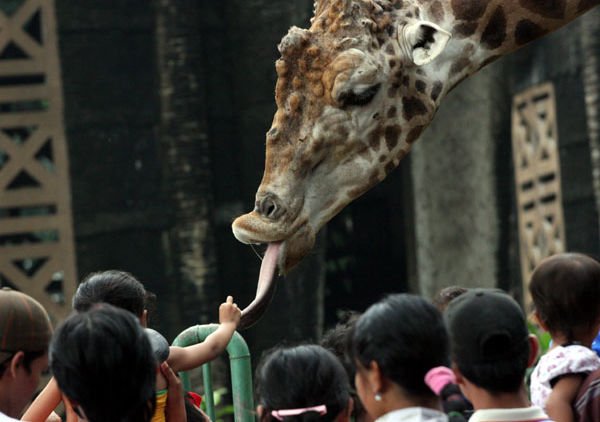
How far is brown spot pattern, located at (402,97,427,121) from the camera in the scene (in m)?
5.42

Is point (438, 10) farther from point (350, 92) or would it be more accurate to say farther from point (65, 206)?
point (65, 206)

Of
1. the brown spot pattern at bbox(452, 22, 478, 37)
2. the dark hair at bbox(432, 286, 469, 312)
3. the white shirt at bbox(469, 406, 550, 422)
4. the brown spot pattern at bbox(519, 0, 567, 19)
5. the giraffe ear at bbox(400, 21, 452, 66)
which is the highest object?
the brown spot pattern at bbox(519, 0, 567, 19)

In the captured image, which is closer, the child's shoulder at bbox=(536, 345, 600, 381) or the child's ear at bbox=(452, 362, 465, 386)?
the child's ear at bbox=(452, 362, 465, 386)

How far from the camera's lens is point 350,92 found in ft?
17.1

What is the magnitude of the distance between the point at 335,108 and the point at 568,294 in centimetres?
153

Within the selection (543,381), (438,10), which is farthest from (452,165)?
(543,381)

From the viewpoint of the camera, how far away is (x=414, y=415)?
3.17m

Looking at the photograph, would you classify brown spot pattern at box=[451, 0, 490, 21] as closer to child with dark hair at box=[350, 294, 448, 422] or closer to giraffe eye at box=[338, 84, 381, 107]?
giraffe eye at box=[338, 84, 381, 107]

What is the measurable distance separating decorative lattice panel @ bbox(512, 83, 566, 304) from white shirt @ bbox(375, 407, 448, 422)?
741cm

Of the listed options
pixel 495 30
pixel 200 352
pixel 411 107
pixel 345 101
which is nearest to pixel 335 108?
pixel 345 101

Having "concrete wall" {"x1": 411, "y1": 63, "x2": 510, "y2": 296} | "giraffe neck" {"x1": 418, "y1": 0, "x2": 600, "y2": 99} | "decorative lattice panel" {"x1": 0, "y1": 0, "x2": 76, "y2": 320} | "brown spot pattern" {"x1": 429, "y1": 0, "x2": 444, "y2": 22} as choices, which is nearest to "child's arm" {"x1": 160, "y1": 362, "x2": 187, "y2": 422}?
"giraffe neck" {"x1": 418, "y1": 0, "x2": 600, "y2": 99}

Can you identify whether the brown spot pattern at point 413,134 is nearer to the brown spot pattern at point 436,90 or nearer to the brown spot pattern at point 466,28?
the brown spot pattern at point 436,90

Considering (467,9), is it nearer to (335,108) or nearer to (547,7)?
(547,7)

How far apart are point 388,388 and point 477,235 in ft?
21.8
